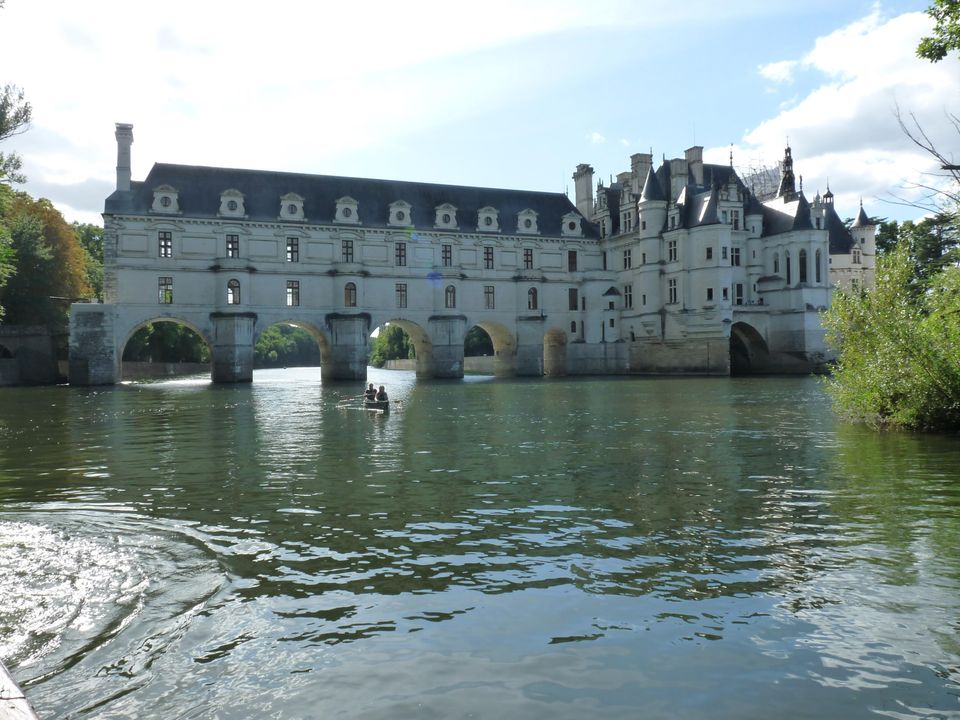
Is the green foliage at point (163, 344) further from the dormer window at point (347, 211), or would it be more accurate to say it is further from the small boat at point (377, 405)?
the small boat at point (377, 405)

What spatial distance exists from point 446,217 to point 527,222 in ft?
23.4

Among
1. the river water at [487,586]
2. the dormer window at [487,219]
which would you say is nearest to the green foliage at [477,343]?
the dormer window at [487,219]

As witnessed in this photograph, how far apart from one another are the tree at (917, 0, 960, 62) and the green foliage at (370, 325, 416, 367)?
8977cm

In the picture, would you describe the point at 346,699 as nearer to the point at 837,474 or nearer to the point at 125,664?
the point at 125,664

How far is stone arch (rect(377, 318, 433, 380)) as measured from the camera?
189ft

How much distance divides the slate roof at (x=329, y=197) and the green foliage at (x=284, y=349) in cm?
5950

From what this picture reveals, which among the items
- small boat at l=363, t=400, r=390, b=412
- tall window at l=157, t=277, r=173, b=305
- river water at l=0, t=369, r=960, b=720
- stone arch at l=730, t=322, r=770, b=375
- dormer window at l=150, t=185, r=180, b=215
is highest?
dormer window at l=150, t=185, r=180, b=215

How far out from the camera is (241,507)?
32.5ft

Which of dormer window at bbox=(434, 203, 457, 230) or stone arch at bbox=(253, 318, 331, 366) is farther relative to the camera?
dormer window at bbox=(434, 203, 457, 230)

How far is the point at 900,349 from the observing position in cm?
1683

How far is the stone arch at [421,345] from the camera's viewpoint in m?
57.6

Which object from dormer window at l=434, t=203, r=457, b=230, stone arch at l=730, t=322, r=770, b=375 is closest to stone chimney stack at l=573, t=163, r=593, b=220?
dormer window at l=434, t=203, r=457, b=230

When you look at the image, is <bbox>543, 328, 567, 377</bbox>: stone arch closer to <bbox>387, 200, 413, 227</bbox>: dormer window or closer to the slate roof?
the slate roof

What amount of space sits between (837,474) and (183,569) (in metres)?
9.66
